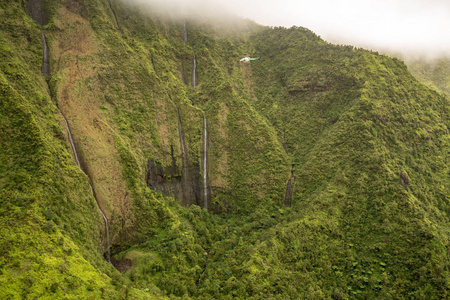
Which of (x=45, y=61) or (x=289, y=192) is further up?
(x=45, y=61)

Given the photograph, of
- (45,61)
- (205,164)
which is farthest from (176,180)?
(45,61)

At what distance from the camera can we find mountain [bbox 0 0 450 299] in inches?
973

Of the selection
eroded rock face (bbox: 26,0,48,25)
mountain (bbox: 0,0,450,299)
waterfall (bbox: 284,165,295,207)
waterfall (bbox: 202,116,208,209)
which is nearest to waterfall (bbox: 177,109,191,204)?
mountain (bbox: 0,0,450,299)

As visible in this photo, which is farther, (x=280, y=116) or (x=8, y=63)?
(x=280, y=116)

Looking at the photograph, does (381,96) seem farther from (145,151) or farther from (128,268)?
(128,268)

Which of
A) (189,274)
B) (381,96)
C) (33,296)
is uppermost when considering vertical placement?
(381,96)

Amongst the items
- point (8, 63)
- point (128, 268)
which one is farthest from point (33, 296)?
point (8, 63)

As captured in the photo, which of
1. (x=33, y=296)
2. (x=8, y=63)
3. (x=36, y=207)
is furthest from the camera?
(x=8, y=63)

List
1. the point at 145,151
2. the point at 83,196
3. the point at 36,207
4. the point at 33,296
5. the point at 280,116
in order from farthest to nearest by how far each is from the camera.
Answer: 1. the point at 280,116
2. the point at 145,151
3. the point at 83,196
4. the point at 36,207
5. the point at 33,296

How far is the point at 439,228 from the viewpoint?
30703mm

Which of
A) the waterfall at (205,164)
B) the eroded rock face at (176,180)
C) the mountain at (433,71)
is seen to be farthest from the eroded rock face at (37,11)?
the mountain at (433,71)

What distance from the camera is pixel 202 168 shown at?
4306 cm

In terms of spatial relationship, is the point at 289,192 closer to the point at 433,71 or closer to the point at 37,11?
the point at 37,11

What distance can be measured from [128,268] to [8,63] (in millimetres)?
25055
